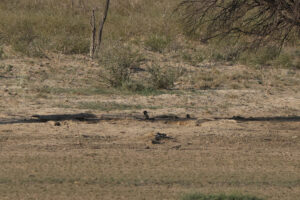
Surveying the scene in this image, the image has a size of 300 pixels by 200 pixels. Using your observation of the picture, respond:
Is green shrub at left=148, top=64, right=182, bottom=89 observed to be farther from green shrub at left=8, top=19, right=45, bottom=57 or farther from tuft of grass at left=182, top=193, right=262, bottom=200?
tuft of grass at left=182, top=193, right=262, bottom=200

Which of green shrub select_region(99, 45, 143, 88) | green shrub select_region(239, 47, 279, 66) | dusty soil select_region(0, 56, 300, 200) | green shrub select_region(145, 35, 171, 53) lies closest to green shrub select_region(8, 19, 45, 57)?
green shrub select_region(99, 45, 143, 88)

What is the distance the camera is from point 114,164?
766 cm

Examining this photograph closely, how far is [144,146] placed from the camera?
8891mm

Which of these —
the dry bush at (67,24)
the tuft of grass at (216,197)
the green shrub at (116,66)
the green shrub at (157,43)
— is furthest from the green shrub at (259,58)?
the tuft of grass at (216,197)

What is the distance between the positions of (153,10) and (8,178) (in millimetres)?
22365

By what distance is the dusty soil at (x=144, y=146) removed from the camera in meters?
6.66

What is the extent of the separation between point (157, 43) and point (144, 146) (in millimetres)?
13309

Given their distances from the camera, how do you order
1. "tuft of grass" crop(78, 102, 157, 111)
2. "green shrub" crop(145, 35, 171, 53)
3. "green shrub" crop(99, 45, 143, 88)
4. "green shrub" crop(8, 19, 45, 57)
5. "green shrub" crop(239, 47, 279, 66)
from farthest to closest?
"green shrub" crop(145, 35, 171, 53) < "green shrub" crop(239, 47, 279, 66) < "green shrub" crop(8, 19, 45, 57) < "green shrub" crop(99, 45, 143, 88) < "tuft of grass" crop(78, 102, 157, 111)

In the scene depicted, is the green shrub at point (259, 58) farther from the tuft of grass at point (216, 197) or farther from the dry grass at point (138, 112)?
the tuft of grass at point (216, 197)

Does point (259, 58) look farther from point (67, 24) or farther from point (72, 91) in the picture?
point (67, 24)

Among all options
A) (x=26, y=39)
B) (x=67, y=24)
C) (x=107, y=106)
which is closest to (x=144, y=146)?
(x=107, y=106)

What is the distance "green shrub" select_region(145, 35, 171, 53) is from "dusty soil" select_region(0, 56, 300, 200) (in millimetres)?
6248

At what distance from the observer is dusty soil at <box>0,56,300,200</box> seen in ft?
21.9

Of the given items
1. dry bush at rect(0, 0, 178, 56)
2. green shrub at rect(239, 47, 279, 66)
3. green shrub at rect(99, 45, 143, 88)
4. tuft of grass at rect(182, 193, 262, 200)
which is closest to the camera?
tuft of grass at rect(182, 193, 262, 200)
